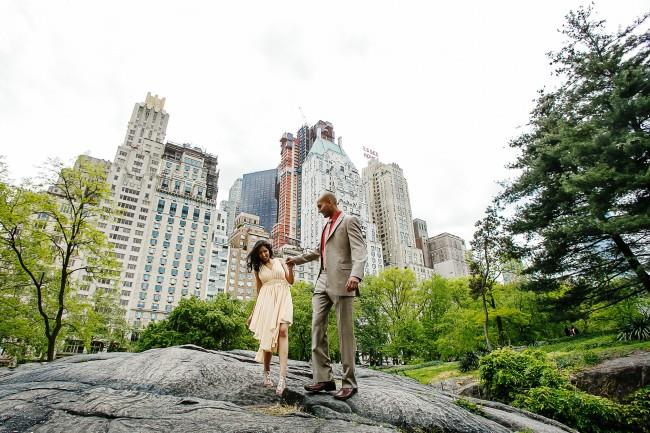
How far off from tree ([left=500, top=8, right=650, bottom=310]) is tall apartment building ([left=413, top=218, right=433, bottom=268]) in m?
140

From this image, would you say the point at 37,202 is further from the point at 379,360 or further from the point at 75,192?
the point at 379,360

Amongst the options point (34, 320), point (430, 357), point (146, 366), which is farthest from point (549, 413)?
point (430, 357)

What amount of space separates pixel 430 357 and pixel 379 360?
731 cm

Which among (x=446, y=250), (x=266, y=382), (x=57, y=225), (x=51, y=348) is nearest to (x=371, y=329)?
(x=51, y=348)

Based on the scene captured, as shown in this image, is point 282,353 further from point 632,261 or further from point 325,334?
point 632,261

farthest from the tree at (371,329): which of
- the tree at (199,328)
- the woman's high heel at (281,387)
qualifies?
the woman's high heel at (281,387)

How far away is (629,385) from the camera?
10.1 meters

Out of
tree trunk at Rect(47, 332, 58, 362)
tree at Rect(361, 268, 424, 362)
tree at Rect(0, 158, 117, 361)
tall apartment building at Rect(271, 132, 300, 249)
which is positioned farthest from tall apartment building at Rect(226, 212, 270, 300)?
tree trunk at Rect(47, 332, 58, 362)

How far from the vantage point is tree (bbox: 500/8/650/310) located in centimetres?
1303

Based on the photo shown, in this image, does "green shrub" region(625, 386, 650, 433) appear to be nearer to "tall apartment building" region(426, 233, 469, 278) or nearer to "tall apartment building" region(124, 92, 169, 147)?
"tall apartment building" region(124, 92, 169, 147)

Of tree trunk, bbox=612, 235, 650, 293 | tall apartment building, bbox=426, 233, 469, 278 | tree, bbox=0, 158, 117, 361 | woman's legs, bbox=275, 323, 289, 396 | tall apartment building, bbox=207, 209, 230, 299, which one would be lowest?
woman's legs, bbox=275, 323, 289, 396

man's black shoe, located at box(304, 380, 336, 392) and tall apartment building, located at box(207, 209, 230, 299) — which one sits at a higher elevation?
tall apartment building, located at box(207, 209, 230, 299)

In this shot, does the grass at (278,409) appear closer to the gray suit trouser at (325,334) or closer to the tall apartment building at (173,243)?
the gray suit trouser at (325,334)

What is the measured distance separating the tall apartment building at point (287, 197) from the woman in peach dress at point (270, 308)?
121 m
